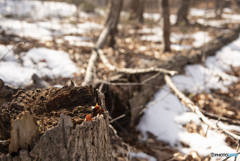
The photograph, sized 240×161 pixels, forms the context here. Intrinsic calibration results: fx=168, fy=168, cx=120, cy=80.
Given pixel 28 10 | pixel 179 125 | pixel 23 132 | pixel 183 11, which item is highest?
pixel 28 10

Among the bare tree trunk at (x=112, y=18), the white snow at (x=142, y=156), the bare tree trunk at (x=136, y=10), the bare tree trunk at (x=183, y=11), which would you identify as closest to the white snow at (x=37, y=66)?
the bare tree trunk at (x=112, y=18)

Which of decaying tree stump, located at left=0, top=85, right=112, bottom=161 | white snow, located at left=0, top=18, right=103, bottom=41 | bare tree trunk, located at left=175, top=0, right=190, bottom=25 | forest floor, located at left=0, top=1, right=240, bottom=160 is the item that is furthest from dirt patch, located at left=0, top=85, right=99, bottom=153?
bare tree trunk, located at left=175, top=0, right=190, bottom=25

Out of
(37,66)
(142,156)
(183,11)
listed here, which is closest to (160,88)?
(142,156)

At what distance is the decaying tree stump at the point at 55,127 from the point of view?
1.07 meters

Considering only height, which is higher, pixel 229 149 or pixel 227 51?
pixel 227 51

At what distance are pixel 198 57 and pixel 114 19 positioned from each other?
9.68ft

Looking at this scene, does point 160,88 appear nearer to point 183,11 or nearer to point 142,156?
point 142,156

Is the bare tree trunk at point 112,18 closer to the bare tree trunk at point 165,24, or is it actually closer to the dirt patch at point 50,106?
the bare tree trunk at point 165,24

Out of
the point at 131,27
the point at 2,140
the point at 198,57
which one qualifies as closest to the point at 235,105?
the point at 198,57

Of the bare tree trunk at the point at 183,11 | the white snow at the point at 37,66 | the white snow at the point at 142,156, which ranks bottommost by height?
the white snow at the point at 142,156

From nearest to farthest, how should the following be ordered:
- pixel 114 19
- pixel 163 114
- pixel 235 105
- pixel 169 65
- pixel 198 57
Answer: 1. pixel 163 114
2. pixel 235 105
3. pixel 169 65
4. pixel 198 57
5. pixel 114 19

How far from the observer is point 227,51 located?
570 centimetres

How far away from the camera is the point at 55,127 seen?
3.62ft

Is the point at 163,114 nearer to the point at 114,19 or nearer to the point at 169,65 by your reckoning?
the point at 169,65
